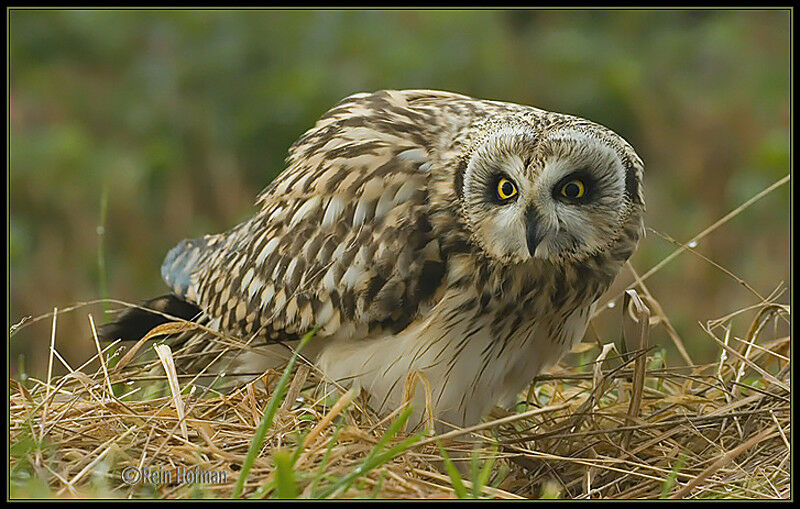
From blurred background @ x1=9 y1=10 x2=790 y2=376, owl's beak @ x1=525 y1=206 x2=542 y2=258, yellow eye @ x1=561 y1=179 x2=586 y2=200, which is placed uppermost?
yellow eye @ x1=561 y1=179 x2=586 y2=200

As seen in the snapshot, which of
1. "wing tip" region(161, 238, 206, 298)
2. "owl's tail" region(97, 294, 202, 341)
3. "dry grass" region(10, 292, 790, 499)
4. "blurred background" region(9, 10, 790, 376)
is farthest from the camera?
"blurred background" region(9, 10, 790, 376)

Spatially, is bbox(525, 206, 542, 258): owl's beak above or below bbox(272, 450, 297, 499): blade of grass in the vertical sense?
above

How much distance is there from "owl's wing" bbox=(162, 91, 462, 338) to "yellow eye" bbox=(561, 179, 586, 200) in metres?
0.37

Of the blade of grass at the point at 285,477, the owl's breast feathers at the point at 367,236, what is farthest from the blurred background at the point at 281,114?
the blade of grass at the point at 285,477

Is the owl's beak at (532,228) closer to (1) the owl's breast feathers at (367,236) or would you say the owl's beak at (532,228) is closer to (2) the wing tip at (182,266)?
(1) the owl's breast feathers at (367,236)

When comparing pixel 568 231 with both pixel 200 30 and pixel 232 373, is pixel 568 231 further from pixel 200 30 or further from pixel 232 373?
pixel 200 30

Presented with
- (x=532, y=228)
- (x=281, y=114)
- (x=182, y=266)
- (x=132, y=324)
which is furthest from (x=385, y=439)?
(x=281, y=114)

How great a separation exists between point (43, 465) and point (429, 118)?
4.12ft

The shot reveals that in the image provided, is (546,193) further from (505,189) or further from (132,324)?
(132,324)

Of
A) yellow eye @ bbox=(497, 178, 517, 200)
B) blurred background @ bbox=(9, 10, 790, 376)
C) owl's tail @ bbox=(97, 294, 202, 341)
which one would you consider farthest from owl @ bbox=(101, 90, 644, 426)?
blurred background @ bbox=(9, 10, 790, 376)

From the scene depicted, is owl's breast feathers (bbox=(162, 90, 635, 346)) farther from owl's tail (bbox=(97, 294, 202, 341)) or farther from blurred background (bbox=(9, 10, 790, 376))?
blurred background (bbox=(9, 10, 790, 376))

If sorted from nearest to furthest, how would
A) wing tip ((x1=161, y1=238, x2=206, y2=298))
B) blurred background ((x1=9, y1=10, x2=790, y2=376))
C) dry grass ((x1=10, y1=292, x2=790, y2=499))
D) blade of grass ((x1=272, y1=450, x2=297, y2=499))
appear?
blade of grass ((x1=272, y1=450, x2=297, y2=499)) < dry grass ((x1=10, y1=292, x2=790, y2=499)) < wing tip ((x1=161, y1=238, x2=206, y2=298)) < blurred background ((x1=9, y1=10, x2=790, y2=376))

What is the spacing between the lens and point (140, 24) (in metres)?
7.41

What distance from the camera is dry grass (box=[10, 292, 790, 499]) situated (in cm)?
214
